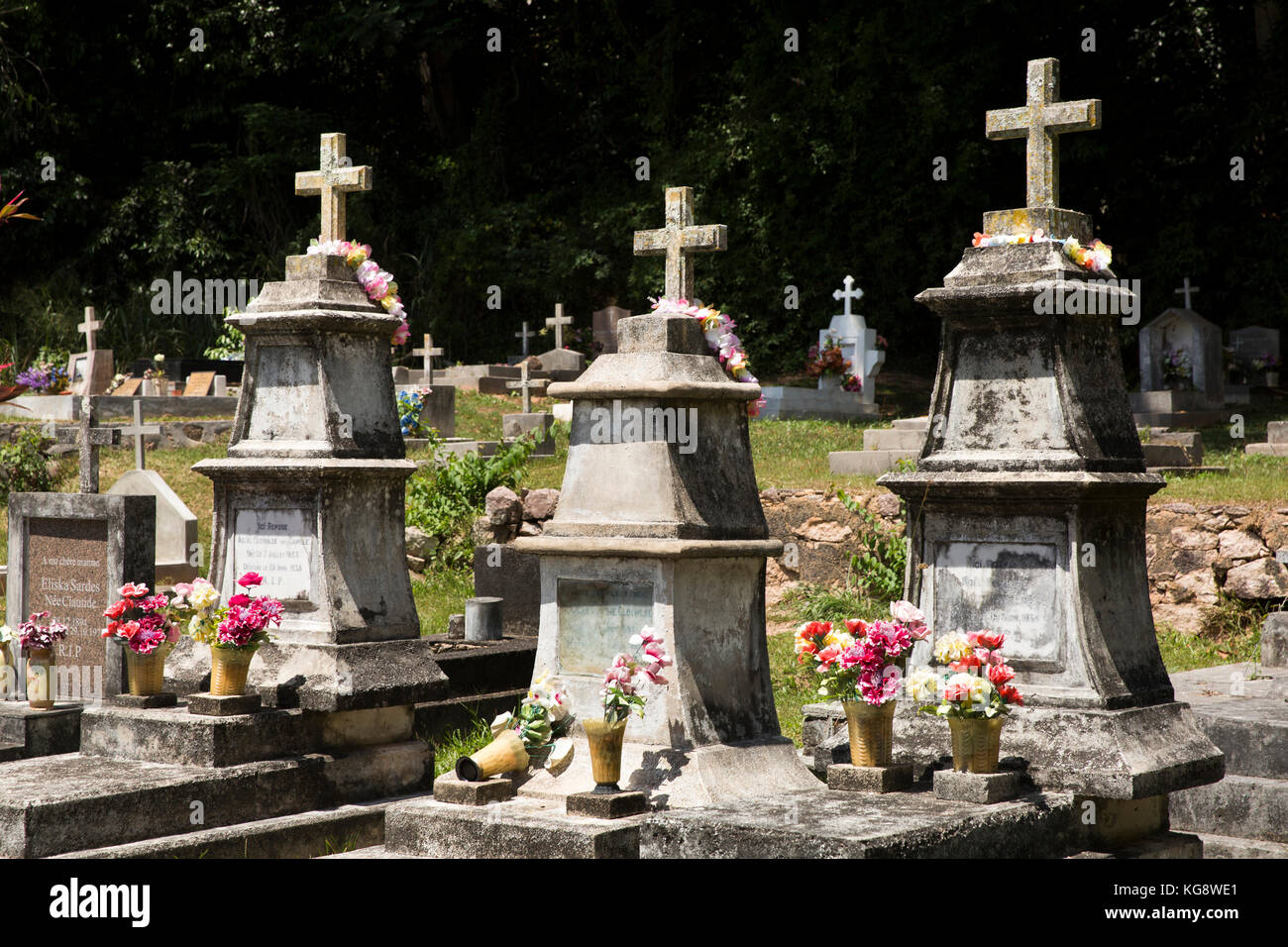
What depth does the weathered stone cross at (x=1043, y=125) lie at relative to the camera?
5895 mm

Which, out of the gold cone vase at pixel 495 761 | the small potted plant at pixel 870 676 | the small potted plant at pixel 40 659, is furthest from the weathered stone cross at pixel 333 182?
the small potted plant at pixel 870 676

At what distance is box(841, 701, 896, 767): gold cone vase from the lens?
5.52 meters

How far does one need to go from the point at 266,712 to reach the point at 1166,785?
3884 mm

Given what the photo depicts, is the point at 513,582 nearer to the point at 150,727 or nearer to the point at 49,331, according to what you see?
the point at 150,727

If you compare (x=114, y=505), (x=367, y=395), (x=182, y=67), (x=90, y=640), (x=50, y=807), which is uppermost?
(x=182, y=67)

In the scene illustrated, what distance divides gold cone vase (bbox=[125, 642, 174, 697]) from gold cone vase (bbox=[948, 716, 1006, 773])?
12.4 ft

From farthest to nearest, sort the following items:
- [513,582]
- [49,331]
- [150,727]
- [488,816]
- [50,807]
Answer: [49,331] < [513,582] < [150,727] < [50,807] < [488,816]

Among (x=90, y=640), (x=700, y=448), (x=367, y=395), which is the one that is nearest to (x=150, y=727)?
(x=90, y=640)

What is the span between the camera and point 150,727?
668 cm

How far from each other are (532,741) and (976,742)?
173 cm

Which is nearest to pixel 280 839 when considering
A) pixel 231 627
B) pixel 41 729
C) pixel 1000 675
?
pixel 231 627

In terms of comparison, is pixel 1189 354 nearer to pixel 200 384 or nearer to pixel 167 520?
pixel 200 384

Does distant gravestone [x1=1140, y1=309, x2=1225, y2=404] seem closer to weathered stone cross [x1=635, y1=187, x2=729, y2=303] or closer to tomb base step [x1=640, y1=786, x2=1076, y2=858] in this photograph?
weathered stone cross [x1=635, y1=187, x2=729, y2=303]

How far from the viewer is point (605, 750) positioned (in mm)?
5512
